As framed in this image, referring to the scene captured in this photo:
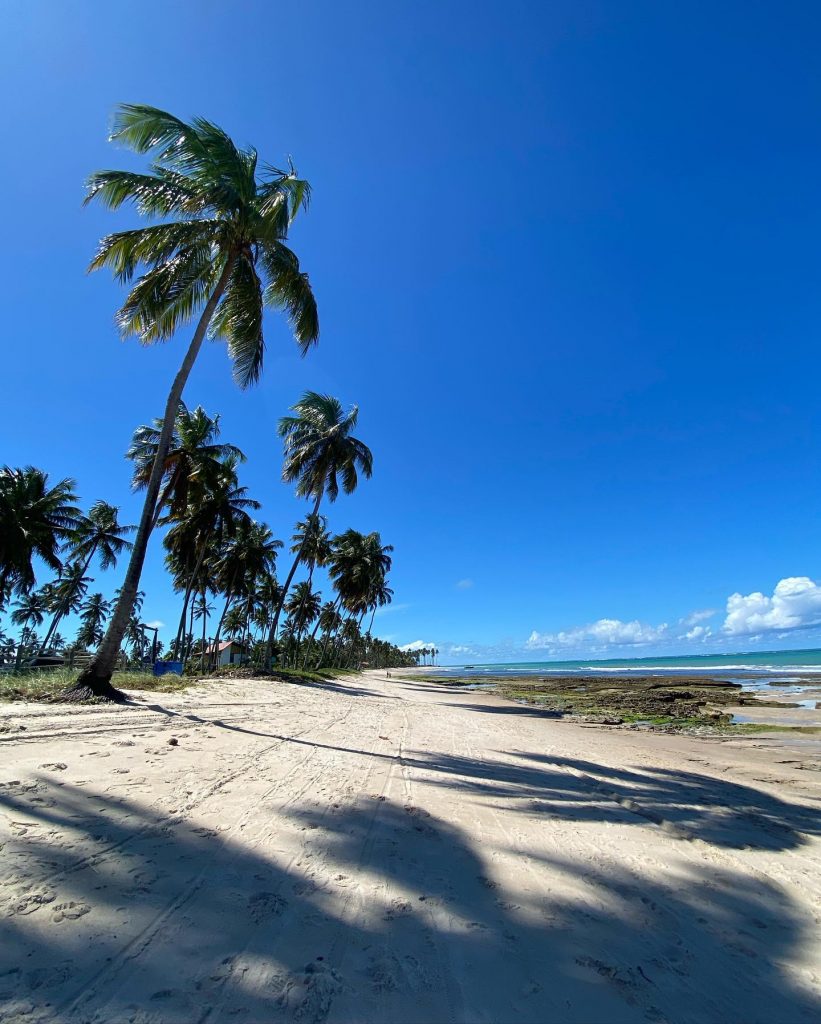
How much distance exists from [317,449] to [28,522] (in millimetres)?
17309

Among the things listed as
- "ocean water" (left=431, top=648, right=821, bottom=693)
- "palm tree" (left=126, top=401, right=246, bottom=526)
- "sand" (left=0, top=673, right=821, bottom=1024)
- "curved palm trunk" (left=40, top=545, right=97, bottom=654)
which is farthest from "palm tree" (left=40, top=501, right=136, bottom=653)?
"ocean water" (left=431, top=648, right=821, bottom=693)

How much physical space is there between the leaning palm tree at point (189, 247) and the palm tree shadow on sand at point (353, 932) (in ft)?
26.6

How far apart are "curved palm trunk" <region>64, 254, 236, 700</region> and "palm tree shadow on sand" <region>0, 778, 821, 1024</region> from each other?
6.65 m

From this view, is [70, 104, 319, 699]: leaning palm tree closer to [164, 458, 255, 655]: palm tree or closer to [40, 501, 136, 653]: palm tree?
[164, 458, 255, 655]: palm tree

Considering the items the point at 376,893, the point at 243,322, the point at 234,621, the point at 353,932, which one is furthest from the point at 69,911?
the point at 234,621

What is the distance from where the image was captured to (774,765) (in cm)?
963

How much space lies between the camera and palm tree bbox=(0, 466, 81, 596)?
88.0ft

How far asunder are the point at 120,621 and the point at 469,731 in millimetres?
8177

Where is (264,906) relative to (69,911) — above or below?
below

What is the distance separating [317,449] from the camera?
86.2 ft

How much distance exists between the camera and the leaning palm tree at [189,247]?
1091cm

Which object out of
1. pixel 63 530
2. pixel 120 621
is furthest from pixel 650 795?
pixel 63 530

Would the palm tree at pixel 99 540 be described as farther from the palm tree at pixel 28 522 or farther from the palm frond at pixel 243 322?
the palm frond at pixel 243 322

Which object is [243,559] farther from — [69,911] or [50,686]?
[69,911]
